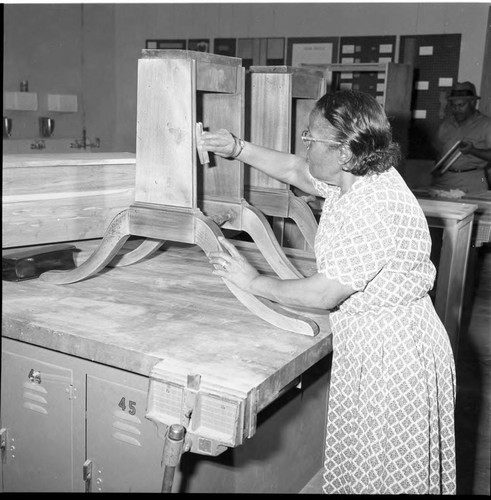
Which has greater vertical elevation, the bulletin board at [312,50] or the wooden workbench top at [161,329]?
the bulletin board at [312,50]

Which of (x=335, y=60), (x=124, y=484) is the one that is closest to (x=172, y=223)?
(x=124, y=484)

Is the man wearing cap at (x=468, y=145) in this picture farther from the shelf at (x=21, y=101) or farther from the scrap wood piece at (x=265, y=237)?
the shelf at (x=21, y=101)

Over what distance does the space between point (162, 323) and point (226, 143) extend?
0.58 m

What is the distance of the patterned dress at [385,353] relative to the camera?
145 cm

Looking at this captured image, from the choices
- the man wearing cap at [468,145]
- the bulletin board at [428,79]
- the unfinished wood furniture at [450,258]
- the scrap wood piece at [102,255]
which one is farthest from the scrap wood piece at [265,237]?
the bulletin board at [428,79]

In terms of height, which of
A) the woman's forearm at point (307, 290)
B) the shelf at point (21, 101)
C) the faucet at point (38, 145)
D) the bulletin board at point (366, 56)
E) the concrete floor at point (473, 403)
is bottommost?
the concrete floor at point (473, 403)

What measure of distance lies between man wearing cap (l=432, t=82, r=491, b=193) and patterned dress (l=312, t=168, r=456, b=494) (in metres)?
4.15

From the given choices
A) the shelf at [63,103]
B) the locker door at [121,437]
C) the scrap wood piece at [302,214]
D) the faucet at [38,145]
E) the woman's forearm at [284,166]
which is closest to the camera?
the locker door at [121,437]

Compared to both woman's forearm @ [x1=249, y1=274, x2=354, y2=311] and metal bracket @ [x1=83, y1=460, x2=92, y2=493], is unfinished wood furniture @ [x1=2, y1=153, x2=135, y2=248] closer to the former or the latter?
metal bracket @ [x1=83, y1=460, x2=92, y2=493]

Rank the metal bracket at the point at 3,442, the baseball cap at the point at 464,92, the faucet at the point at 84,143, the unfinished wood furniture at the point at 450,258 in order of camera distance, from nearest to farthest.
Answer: the metal bracket at the point at 3,442
the unfinished wood furniture at the point at 450,258
the baseball cap at the point at 464,92
the faucet at the point at 84,143

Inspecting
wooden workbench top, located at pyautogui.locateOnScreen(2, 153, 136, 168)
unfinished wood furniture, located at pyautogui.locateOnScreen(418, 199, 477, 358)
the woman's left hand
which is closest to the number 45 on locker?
the woman's left hand

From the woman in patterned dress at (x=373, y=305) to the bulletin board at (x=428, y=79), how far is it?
17.9 ft

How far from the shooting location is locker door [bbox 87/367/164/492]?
5.19ft

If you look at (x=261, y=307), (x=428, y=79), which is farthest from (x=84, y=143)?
(x=261, y=307)
